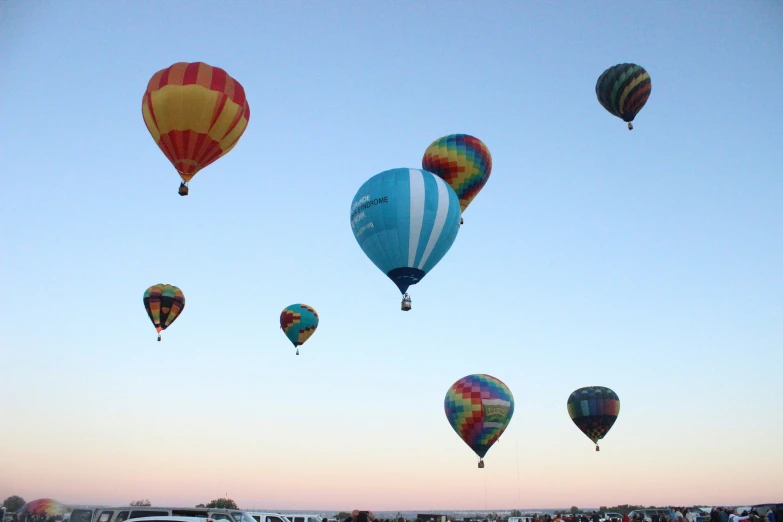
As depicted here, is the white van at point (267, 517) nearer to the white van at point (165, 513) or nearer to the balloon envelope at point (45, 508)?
the white van at point (165, 513)

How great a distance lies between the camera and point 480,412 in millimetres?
26562

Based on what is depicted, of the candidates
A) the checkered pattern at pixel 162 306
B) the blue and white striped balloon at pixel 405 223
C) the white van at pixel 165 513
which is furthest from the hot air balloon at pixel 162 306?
the white van at pixel 165 513

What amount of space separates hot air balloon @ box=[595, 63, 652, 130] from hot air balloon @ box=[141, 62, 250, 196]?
1854 centimetres

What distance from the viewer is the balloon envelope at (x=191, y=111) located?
60.4 ft

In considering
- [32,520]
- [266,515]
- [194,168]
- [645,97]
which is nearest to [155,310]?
[32,520]

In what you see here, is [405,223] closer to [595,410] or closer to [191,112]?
[191,112]

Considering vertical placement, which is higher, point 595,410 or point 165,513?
point 595,410

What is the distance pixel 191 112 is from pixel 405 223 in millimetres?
7592

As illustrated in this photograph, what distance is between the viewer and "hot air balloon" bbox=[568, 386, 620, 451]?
98.6ft

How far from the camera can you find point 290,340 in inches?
1394

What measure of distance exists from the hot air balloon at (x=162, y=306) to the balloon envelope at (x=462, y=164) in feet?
47.7

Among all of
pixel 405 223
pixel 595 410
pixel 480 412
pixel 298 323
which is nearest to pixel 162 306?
pixel 298 323

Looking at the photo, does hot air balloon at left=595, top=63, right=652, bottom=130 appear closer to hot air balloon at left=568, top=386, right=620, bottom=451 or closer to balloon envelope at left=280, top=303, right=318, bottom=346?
hot air balloon at left=568, top=386, right=620, bottom=451

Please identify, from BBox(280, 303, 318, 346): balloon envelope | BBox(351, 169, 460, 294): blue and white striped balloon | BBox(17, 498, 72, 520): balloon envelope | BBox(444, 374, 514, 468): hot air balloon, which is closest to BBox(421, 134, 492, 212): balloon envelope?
BBox(351, 169, 460, 294): blue and white striped balloon
